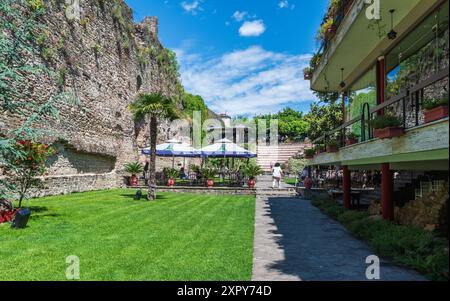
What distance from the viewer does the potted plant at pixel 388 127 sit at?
312 inches

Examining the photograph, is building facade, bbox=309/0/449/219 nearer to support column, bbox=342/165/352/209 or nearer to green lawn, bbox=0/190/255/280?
support column, bbox=342/165/352/209

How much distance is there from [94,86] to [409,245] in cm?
2046

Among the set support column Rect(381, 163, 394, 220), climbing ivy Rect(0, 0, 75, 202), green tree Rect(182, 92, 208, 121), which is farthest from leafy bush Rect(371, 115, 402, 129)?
green tree Rect(182, 92, 208, 121)

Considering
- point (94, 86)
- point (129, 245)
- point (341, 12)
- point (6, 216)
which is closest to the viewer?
point (129, 245)

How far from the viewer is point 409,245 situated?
24.3 feet

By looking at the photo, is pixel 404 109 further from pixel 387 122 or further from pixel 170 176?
pixel 170 176

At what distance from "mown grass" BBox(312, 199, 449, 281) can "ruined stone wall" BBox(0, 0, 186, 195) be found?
1350cm

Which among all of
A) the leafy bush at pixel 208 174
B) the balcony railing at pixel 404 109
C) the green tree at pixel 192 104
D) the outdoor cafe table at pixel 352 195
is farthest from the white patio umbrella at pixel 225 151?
the green tree at pixel 192 104

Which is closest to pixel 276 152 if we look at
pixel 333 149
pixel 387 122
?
pixel 333 149

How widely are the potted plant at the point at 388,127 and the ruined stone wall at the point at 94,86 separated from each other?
1349 centimetres

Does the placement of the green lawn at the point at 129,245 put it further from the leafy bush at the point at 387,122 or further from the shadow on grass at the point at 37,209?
the leafy bush at the point at 387,122
